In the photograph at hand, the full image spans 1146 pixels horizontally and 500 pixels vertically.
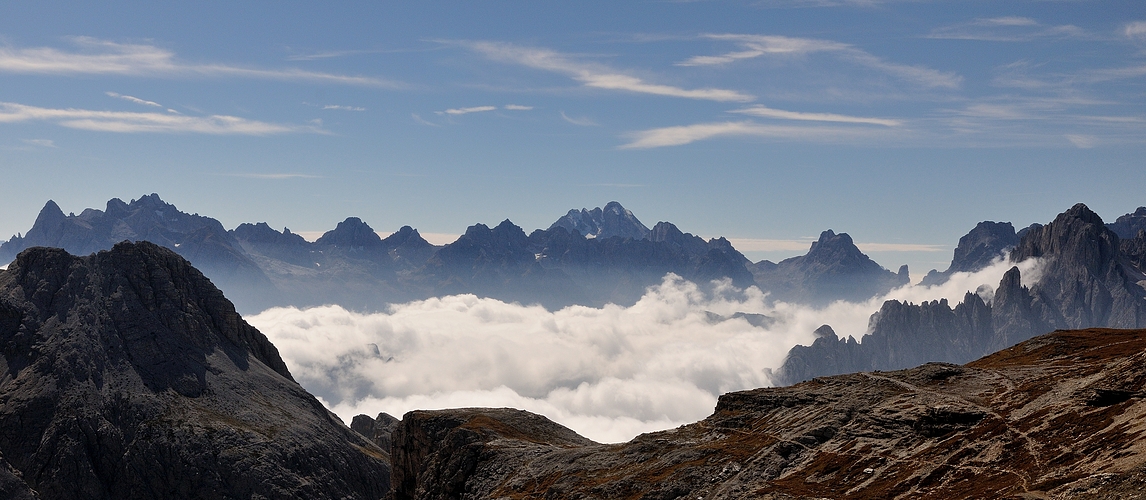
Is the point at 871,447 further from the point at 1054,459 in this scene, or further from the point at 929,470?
the point at 1054,459

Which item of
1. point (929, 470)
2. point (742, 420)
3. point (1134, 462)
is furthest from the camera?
point (742, 420)

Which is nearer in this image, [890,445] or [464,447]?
[890,445]

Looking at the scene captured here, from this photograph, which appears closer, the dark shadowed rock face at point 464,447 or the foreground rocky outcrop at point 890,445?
the foreground rocky outcrop at point 890,445

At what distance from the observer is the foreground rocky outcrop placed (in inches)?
2589

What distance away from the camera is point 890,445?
82.0 metres

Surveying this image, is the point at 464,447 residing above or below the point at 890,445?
above

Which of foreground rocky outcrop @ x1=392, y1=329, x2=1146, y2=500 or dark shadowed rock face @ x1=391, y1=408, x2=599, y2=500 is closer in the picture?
foreground rocky outcrop @ x1=392, y1=329, x2=1146, y2=500

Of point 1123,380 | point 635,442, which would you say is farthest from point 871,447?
point 635,442

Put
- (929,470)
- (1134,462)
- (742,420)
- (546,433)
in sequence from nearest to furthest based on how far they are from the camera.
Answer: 1. (1134,462)
2. (929,470)
3. (742,420)
4. (546,433)

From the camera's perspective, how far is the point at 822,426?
92.5 meters

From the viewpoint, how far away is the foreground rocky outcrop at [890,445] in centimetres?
6575

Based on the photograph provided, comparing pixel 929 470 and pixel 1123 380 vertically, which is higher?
pixel 1123 380

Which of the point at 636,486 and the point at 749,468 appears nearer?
the point at 749,468

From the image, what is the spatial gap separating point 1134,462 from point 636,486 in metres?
53.0
